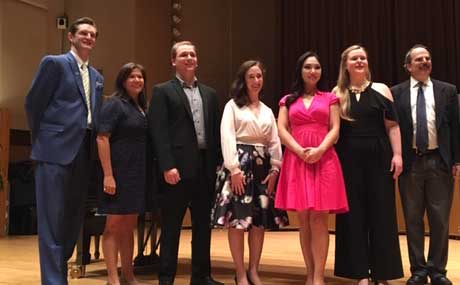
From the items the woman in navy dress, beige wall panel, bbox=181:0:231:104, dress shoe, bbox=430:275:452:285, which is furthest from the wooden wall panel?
dress shoe, bbox=430:275:452:285

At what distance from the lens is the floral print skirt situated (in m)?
3.43

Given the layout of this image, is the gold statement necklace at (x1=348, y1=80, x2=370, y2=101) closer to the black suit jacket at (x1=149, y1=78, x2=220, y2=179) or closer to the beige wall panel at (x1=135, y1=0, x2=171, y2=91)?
the black suit jacket at (x1=149, y1=78, x2=220, y2=179)

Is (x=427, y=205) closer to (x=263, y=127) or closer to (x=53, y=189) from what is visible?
(x=263, y=127)

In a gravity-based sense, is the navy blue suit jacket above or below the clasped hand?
above

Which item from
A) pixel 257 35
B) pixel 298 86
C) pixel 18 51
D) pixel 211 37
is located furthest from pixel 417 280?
pixel 257 35

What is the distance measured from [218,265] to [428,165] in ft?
6.19

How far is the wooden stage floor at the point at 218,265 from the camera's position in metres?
3.98

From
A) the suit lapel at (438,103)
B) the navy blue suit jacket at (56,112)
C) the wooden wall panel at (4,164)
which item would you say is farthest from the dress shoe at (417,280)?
the wooden wall panel at (4,164)

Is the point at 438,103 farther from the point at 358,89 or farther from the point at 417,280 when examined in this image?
the point at 417,280

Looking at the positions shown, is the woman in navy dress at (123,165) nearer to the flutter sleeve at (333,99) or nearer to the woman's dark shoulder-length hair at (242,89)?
the woman's dark shoulder-length hair at (242,89)

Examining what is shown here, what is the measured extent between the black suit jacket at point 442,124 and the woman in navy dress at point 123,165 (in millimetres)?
1669

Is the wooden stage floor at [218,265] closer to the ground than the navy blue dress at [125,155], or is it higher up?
closer to the ground

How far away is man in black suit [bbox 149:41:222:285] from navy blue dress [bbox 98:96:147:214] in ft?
0.46

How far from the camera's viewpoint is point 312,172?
331 centimetres
